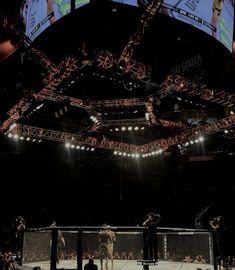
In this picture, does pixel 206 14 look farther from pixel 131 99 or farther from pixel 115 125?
pixel 115 125

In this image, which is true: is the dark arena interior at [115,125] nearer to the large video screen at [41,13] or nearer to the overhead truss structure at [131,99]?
the overhead truss structure at [131,99]

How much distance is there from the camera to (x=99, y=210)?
23.7 meters

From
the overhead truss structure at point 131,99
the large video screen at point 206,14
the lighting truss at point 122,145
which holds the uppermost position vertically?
the large video screen at point 206,14

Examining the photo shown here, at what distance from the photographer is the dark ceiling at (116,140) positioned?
607 inches

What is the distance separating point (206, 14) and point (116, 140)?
1024cm

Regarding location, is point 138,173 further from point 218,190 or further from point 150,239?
point 150,239

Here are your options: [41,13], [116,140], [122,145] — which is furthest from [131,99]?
[116,140]

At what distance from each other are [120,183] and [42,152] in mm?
5785

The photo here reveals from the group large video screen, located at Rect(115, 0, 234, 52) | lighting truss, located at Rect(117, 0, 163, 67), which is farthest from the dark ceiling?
lighting truss, located at Rect(117, 0, 163, 67)

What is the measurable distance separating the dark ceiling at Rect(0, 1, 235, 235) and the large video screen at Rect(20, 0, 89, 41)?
380mm

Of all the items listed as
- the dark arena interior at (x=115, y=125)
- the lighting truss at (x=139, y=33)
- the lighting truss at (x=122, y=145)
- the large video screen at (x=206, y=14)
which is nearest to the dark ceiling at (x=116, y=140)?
the dark arena interior at (x=115, y=125)

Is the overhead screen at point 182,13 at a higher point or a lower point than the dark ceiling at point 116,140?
higher

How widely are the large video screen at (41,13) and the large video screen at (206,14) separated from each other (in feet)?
7.92

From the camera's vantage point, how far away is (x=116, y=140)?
2217 centimetres
